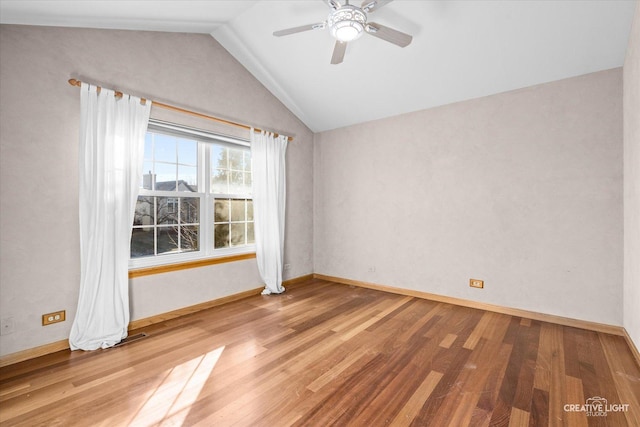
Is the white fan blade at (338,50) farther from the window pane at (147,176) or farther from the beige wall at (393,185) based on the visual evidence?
the window pane at (147,176)

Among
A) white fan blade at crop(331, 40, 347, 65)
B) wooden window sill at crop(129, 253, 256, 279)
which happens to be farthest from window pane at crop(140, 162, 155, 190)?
white fan blade at crop(331, 40, 347, 65)

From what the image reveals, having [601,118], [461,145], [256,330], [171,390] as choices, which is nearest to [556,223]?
[601,118]

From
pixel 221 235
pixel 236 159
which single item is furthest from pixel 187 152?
pixel 221 235

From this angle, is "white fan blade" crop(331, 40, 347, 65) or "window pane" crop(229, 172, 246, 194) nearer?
"white fan blade" crop(331, 40, 347, 65)

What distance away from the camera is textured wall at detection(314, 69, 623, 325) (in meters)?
2.77

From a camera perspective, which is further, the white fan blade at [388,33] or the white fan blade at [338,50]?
the white fan blade at [338,50]

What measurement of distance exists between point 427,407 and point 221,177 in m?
3.18

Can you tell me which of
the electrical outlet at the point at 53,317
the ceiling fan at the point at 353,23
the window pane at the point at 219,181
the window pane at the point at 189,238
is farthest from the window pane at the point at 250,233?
the ceiling fan at the point at 353,23

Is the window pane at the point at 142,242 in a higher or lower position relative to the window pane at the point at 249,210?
lower

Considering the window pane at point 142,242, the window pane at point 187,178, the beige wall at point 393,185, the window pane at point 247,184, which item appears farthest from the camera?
the window pane at point 247,184

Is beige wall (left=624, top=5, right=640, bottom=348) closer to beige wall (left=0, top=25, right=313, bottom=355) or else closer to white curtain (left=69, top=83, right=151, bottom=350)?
beige wall (left=0, top=25, right=313, bottom=355)

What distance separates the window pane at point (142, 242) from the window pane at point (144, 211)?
79 mm

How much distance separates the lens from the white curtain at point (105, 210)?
2.46 metres

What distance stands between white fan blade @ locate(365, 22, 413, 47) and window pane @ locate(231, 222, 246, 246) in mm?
2750
